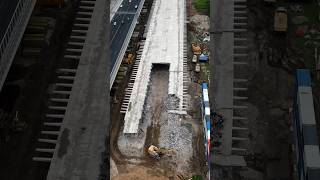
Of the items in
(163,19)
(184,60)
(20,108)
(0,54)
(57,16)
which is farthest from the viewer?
(163,19)

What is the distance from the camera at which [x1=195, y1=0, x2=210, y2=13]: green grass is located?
83.5 metres

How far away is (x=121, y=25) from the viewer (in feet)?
250

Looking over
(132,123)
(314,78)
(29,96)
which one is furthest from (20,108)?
(314,78)

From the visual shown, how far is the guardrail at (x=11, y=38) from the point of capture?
1699 inches

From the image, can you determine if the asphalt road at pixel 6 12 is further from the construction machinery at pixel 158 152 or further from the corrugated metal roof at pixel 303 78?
the corrugated metal roof at pixel 303 78

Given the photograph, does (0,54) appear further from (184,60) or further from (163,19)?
(163,19)

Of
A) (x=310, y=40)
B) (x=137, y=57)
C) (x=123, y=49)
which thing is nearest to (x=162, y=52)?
(x=137, y=57)

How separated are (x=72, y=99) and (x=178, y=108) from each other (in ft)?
72.7

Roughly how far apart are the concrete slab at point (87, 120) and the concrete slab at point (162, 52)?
51.9 ft

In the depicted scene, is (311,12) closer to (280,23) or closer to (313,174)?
(280,23)

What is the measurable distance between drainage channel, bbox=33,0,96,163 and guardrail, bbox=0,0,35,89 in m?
5.28

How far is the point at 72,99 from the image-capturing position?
1836 inches

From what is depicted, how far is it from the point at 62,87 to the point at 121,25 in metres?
30.1

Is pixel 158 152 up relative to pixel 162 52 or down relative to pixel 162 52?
down
